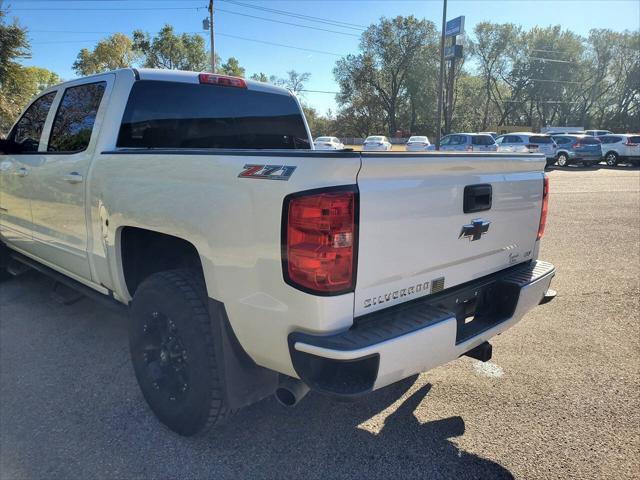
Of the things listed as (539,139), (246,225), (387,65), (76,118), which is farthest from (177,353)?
(387,65)

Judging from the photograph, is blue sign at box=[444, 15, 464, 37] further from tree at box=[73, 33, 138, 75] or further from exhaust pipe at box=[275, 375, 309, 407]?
tree at box=[73, 33, 138, 75]

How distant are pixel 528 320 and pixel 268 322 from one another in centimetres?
325

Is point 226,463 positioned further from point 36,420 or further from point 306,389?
point 36,420

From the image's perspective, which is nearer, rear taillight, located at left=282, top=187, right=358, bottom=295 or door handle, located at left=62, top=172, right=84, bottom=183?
rear taillight, located at left=282, top=187, right=358, bottom=295

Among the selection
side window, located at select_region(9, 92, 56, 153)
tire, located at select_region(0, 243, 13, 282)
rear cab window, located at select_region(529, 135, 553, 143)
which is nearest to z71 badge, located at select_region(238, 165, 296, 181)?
side window, located at select_region(9, 92, 56, 153)

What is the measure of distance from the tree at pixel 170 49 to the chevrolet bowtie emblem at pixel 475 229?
6237cm

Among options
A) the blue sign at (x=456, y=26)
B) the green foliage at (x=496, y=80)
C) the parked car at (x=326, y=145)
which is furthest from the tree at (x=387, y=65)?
the parked car at (x=326, y=145)

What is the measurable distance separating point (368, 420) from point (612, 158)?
28767 mm

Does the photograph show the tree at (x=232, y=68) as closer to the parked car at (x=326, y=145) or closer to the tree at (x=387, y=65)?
the tree at (x=387, y=65)

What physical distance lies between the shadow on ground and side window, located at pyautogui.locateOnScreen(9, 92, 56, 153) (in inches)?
73.8

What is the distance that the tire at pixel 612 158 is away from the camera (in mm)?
25964

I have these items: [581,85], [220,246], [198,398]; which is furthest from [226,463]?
[581,85]

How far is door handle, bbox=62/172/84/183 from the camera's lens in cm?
329

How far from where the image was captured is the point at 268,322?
2.09 meters
